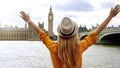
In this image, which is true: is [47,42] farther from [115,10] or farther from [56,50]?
[115,10]

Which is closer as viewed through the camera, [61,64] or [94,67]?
[61,64]

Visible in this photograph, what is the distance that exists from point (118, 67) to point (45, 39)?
47.4 feet

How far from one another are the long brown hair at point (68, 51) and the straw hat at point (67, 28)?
0.04 m

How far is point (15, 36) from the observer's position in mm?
138125

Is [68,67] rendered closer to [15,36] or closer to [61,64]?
[61,64]

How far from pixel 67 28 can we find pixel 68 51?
0.58ft

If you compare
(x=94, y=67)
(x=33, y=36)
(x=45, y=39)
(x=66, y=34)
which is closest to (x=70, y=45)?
(x=66, y=34)

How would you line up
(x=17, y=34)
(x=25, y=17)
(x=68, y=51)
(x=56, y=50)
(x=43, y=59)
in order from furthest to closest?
(x=17, y=34)
(x=43, y=59)
(x=25, y=17)
(x=56, y=50)
(x=68, y=51)

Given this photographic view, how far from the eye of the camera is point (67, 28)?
2906mm

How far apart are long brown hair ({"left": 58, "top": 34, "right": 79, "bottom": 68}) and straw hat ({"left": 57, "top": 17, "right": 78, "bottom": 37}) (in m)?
0.04

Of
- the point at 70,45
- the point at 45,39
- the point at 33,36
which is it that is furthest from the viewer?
the point at 33,36

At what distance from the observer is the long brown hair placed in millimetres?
2893

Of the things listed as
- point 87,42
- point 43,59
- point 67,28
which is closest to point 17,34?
point 43,59

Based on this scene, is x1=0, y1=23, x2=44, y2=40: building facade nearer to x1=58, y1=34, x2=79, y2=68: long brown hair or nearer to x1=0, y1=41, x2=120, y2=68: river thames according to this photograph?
x1=0, y1=41, x2=120, y2=68: river thames
